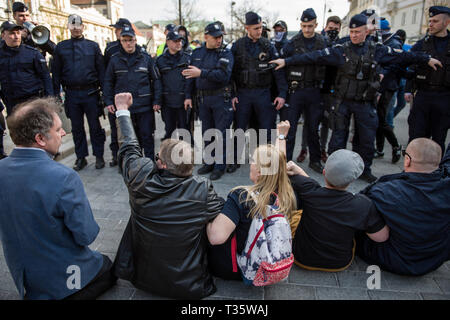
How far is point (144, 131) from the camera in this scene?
17.3 feet

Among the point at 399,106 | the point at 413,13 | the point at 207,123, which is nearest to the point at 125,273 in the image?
the point at 207,123

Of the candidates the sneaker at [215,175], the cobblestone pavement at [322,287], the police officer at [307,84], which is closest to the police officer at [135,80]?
the sneaker at [215,175]

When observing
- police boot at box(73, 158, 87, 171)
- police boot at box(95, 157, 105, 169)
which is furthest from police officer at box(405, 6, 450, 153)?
police boot at box(73, 158, 87, 171)

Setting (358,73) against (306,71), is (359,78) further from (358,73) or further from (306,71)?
(306,71)

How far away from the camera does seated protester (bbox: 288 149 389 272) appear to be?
7.81 feet

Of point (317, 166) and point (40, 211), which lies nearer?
point (40, 211)

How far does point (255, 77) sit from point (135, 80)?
187 cm

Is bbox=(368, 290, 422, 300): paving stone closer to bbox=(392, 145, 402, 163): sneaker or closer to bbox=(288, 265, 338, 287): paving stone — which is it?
bbox=(288, 265, 338, 287): paving stone

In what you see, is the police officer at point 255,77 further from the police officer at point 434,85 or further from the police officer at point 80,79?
the police officer at point 80,79

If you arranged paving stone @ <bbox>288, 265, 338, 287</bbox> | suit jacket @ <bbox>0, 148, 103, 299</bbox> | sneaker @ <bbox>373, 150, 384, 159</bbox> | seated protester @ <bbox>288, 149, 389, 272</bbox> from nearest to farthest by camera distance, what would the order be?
suit jacket @ <bbox>0, 148, 103, 299</bbox> < seated protester @ <bbox>288, 149, 389, 272</bbox> < paving stone @ <bbox>288, 265, 338, 287</bbox> < sneaker @ <bbox>373, 150, 384, 159</bbox>

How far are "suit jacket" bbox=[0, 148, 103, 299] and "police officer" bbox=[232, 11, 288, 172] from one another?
3.45 metres

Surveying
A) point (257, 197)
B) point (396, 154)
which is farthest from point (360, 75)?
point (257, 197)

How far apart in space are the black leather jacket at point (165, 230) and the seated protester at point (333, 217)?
75 cm

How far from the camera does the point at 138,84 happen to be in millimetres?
5031
